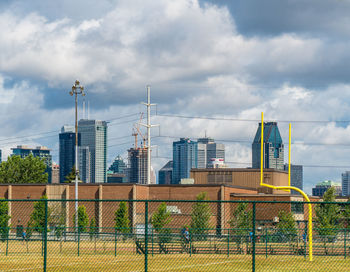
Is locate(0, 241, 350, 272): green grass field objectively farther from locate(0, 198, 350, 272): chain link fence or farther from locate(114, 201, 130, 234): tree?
locate(114, 201, 130, 234): tree

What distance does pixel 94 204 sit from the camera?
76.3 metres

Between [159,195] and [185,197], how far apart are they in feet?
14.1

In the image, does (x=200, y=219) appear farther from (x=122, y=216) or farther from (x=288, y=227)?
(x=122, y=216)

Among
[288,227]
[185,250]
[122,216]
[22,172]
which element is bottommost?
[122,216]

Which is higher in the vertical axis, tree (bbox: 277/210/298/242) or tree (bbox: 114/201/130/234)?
tree (bbox: 277/210/298/242)

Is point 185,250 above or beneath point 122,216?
above

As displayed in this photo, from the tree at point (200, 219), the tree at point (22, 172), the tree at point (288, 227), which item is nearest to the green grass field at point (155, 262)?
the tree at point (288, 227)

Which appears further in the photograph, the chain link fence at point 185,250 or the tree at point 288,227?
the tree at point 288,227

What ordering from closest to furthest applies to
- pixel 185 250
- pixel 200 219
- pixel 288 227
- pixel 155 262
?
pixel 155 262
pixel 185 250
pixel 288 227
pixel 200 219

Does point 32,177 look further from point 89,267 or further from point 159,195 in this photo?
point 89,267

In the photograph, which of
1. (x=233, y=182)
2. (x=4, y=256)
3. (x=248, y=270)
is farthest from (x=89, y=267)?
(x=233, y=182)

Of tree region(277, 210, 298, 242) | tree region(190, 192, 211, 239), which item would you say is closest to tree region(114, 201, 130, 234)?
tree region(190, 192, 211, 239)

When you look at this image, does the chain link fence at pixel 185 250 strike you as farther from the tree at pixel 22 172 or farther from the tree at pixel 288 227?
the tree at pixel 22 172

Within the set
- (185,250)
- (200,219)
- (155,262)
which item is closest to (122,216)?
(200,219)
